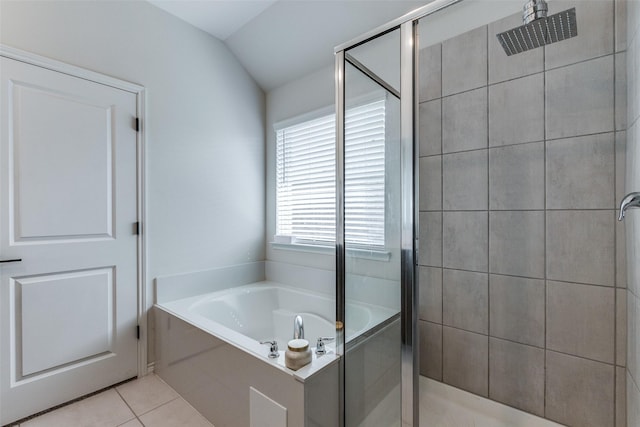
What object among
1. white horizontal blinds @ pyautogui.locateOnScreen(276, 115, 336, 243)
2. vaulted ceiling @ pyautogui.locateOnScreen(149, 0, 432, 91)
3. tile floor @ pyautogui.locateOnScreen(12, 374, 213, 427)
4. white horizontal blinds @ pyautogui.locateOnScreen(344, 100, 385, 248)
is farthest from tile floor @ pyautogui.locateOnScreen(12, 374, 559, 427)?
→ vaulted ceiling @ pyautogui.locateOnScreen(149, 0, 432, 91)

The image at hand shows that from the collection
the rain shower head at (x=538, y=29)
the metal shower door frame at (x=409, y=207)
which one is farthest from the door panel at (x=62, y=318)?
the rain shower head at (x=538, y=29)

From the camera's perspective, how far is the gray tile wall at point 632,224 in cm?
111

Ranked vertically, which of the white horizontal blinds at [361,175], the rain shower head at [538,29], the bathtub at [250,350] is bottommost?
the bathtub at [250,350]

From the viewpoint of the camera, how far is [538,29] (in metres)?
1.32

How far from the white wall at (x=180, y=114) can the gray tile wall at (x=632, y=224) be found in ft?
8.12

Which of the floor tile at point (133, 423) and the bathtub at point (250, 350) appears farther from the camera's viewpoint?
the floor tile at point (133, 423)

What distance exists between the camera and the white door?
1667 millimetres

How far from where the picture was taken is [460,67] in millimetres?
1761

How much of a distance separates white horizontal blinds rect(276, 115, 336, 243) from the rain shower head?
1311 millimetres

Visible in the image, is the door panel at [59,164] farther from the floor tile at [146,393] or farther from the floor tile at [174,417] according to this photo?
the floor tile at [174,417]

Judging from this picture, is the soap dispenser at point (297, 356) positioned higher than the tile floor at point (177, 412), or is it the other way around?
the soap dispenser at point (297, 356)

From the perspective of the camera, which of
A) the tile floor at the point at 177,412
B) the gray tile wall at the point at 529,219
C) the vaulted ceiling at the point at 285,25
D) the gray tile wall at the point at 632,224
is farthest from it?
the vaulted ceiling at the point at 285,25

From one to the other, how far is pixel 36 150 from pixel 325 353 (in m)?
1.95

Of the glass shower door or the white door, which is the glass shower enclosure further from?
the white door
